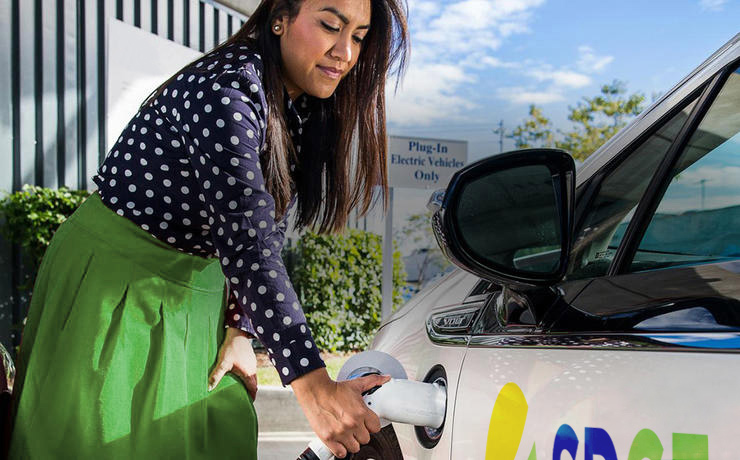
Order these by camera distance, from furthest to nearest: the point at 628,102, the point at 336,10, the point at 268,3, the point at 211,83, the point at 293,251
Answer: the point at 628,102, the point at 293,251, the point at 268,3, the point at 336,10, the point at 211,83

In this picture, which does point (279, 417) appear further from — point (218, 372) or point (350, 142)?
point (350, 142)

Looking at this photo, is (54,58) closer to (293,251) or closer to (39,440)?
(293,251)

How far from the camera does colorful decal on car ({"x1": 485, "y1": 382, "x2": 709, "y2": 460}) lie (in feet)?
2.53

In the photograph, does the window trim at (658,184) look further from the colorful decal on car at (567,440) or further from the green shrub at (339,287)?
the green shrub at (339,287)

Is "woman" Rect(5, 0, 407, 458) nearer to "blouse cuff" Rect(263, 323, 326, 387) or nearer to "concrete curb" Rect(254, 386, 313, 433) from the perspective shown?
"blouse cuff" Rect(263, 323, 326, 387)

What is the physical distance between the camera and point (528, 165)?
3.76ft

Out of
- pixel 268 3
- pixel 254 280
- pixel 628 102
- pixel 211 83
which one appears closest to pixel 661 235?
pixel 254 280

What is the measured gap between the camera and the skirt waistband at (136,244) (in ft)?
4.82

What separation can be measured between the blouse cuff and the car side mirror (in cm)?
29

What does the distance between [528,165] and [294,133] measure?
2.49 ft

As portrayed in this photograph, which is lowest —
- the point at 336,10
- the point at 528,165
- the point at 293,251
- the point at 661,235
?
the point at 293,251

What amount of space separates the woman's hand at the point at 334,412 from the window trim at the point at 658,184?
489 millimetres

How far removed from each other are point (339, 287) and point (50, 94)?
338cm

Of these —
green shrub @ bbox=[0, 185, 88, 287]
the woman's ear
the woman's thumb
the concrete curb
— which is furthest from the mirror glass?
green shrub @ bbox=[0, 185, 88, 287]
